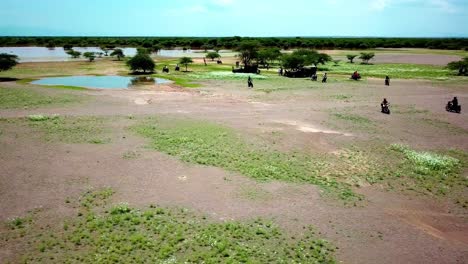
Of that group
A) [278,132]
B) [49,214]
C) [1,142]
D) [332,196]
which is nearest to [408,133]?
[278,132]

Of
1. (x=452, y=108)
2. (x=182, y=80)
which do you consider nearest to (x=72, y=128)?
(x=182, y=80)

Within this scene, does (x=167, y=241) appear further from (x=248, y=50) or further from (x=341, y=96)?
(x=248, y=50)

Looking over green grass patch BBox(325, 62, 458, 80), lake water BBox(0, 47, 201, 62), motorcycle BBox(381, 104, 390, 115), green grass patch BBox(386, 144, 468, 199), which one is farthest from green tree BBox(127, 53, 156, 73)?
green grass patch BBox(386, 144, 468, 199)

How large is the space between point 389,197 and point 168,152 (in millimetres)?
13820

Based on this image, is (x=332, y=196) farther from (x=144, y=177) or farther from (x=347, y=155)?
(x=144, y=177)

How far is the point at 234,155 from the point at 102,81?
132ft

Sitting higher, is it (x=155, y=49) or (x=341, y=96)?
(x=155, y=49)

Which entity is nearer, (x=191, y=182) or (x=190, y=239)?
(x=190, y=239)

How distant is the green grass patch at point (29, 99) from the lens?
37406 mm

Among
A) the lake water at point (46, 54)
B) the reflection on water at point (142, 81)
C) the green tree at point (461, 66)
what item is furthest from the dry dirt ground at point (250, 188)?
the lake water at point (46, 54)

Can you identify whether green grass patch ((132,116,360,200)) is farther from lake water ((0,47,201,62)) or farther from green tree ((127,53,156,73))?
lake water ((0,47,201,62))

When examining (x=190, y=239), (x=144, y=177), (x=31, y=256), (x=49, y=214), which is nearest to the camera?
(x=31, y=256)

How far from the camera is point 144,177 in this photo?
20.5 m

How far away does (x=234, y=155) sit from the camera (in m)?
24.2
